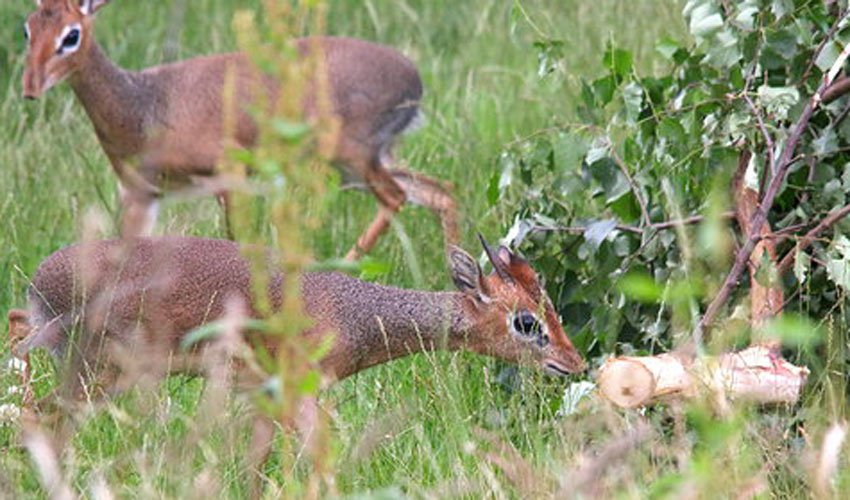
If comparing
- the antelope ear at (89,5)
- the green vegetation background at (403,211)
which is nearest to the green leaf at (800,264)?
the green vegetation background at (403,211)

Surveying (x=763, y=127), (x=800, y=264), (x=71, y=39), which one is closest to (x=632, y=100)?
(x=763, y=127)

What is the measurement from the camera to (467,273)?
495cm

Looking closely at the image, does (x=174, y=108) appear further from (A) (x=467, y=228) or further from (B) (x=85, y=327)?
(B) (x=85, y=327)

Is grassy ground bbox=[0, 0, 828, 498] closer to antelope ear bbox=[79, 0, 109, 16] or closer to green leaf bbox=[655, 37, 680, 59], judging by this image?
green leaf bbox=[655, 37, 680, 59]

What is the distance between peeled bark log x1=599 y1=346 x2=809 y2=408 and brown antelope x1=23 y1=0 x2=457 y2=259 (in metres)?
2.67

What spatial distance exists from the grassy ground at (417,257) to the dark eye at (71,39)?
40 centimetres

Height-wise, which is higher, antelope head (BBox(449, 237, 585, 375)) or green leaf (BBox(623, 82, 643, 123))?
green leaf (BBox(623, 82, 643, 123))

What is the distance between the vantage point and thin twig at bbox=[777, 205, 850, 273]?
4.30 m

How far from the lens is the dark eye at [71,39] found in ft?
22.5

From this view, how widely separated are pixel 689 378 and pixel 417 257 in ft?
6.55

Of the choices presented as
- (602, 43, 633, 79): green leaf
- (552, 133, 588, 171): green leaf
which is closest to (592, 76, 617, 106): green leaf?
(602, 43, 633, 79): green leaf

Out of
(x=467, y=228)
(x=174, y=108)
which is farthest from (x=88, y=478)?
(x=174, y=108)

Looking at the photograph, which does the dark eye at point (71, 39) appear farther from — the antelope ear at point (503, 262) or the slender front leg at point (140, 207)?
the antelope ear at point (503, 262)

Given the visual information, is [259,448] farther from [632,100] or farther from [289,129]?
[289,129]
